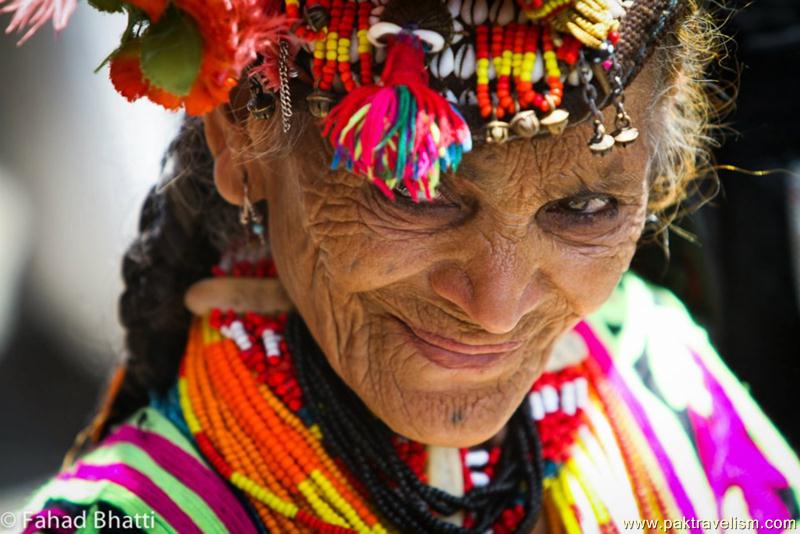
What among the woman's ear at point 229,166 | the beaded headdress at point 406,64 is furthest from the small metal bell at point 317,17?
the woman's ear at point 229,166

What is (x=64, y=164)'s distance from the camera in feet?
17.9

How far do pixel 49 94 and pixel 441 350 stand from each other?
425 cm

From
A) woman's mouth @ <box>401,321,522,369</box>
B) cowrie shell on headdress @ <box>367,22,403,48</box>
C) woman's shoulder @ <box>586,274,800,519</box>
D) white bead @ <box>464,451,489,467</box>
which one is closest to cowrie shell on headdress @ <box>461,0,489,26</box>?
cowrie shell on headdress @ <box>367,22,403,48</box>

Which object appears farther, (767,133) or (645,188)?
(767,133)

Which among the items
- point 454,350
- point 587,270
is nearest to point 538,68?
point 587,270

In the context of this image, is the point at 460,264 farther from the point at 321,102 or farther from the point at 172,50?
the point at 172,50

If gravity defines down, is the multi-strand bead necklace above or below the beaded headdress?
below

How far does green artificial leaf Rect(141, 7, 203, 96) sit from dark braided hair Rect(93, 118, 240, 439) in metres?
0.86

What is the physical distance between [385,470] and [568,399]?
1.59 ft

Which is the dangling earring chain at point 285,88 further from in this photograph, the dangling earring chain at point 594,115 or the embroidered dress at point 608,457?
the embroidered dress at point 608,457

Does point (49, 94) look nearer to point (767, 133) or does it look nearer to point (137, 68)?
point (767, 133)

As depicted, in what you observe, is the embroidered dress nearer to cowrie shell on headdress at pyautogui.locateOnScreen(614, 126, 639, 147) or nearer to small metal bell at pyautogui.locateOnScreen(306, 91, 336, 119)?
small metal bell at pyautogui.locateOnScreen(306, 91, 336, 119)

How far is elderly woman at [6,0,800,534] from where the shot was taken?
1.59 m

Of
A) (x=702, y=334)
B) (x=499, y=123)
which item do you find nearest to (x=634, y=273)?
(x=702, y=334)
